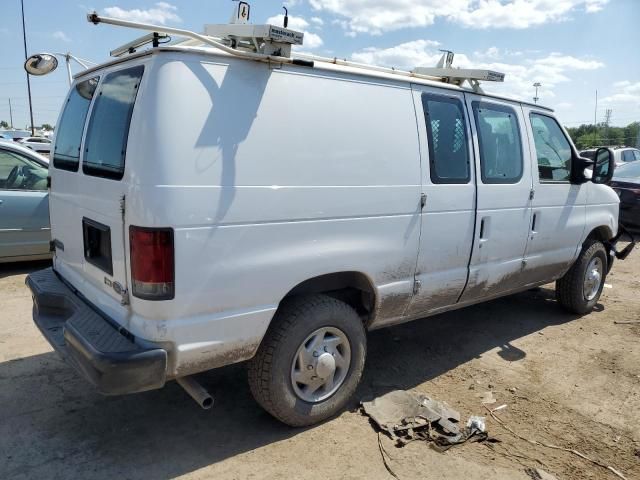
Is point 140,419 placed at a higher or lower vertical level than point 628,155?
lower

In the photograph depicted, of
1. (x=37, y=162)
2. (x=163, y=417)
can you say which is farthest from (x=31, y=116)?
(x=163, y=417)

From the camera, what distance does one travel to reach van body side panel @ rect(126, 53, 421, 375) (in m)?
2.54

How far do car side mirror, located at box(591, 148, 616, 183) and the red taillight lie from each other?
4407 millimetres

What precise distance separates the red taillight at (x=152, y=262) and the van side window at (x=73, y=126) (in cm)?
111

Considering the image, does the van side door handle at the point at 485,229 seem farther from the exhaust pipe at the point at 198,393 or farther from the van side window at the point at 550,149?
the exhaust pipe at the point at 198,393

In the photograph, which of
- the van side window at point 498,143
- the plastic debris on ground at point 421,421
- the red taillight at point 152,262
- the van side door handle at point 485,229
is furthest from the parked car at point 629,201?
the red taillight at point 152,262

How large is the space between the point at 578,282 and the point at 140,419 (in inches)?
180

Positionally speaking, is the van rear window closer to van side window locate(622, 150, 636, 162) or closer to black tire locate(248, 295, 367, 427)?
black tire locate(248, 295, 367, 427)

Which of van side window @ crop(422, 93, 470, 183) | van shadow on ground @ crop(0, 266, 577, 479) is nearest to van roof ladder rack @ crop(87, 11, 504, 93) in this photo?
van side window @ crop(422, 93, 470, 183)

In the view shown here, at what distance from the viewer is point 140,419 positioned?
334 centimetres

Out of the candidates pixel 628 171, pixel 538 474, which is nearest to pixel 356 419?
pixel 538 474

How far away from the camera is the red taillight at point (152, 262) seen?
250cm

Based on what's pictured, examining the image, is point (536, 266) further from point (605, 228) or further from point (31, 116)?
point (31, 116)

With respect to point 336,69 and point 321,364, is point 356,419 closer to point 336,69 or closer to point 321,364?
point 321,364
